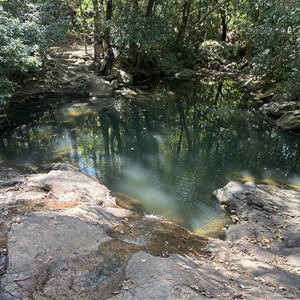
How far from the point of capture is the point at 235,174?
10180mm

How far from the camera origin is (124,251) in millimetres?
4875

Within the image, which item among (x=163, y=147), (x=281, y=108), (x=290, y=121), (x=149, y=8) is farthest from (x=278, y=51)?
(x=163, y=147)

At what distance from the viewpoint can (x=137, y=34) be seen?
57.4 feet

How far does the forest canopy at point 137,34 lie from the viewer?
12477 mm

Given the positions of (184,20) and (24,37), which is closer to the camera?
(24,37)

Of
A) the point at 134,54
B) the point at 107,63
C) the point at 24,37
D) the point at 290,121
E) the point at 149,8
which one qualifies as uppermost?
the point at 149,8

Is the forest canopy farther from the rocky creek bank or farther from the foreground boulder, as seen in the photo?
the rocky creek bank

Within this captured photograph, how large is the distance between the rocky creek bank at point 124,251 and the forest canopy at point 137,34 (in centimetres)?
599

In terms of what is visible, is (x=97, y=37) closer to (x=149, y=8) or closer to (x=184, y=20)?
(x=149, y=8)

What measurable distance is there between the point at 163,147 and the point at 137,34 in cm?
819

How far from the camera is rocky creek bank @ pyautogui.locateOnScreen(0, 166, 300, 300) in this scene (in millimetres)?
4035

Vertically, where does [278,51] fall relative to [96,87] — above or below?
above

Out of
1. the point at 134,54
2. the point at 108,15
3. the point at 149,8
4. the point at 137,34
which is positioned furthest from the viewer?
Result: the point at 134,54

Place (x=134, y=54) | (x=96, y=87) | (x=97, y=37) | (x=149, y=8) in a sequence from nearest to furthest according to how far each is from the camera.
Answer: (x=96, y=87)
(x=149, y=8)
(x=97, y=37)
(x=134, y=54)
